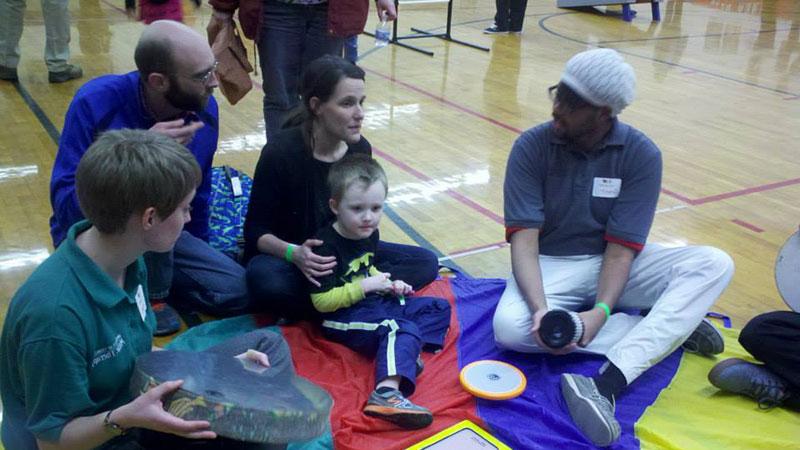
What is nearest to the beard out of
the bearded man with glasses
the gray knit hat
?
the bearded man with glasses

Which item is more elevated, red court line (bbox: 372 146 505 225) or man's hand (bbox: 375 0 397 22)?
man's hand (bbox: 375 0 397 22)

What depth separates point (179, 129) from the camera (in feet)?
7.77

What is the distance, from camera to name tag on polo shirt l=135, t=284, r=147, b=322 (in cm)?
161

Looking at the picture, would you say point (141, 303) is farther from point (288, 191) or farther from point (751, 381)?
point (751, 381)

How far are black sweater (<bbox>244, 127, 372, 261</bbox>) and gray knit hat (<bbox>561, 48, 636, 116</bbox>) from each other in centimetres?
94

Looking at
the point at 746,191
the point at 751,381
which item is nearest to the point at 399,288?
the point at 751,381

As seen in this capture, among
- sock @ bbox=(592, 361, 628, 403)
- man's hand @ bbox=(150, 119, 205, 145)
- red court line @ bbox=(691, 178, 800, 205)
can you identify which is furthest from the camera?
red court line @ bbox=(691, 178, 800, 205)

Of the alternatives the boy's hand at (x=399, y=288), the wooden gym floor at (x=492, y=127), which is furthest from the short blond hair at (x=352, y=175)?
the wooden gym floor at (x=492, y=127)

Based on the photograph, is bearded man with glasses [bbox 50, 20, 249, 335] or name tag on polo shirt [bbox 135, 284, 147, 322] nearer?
name tag on polo shirt [bbox 135, 284, 147, 322]

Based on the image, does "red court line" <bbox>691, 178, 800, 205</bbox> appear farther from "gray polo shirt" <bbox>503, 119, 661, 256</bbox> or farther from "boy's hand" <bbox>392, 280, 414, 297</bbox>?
"boy's hand" <bbox>392, 280, 414, 297</bbox>

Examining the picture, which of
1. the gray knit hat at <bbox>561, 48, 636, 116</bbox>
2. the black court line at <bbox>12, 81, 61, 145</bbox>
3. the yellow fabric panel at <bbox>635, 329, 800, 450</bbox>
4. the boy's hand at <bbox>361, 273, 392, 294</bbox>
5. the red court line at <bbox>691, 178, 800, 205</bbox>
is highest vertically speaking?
the gray knit hat at <bbox>561, 48, 636, 116</bbox>

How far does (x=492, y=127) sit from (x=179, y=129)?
10.3ft

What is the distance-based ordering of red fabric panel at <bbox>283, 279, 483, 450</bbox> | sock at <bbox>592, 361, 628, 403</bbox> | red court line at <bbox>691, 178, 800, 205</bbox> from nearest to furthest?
1. red fabric panel at <bbox>283, 279, 483, 450</bbox>
2. sock at <bbox>592, 361, 628, 403</bbox>
3. red court line at <bbox>691, 178, 800, 205</bbox>

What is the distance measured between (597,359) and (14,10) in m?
5.04
